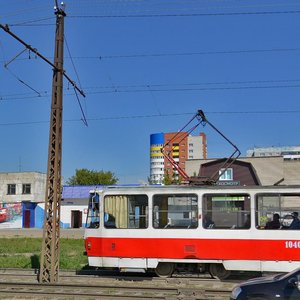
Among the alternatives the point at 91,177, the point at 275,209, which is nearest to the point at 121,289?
the point at 275,209

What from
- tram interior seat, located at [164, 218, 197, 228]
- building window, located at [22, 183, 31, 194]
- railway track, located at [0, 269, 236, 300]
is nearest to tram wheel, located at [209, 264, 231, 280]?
railway track, located at [0, 269, 236, 300]

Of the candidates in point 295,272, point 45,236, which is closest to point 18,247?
point 45,236

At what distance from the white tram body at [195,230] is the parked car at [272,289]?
5480 millimetres

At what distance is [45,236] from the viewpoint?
1334cm

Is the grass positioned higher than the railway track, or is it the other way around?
the railway track

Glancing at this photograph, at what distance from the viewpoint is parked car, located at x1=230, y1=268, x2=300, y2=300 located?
24.7ft

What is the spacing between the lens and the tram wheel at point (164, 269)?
1416 centimetres

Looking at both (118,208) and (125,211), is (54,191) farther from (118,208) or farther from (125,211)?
(125,211)

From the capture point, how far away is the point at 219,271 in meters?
13.9

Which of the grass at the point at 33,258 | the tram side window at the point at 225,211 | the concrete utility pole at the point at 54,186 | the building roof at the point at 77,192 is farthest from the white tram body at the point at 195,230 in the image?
the building roof at the point at 77,192

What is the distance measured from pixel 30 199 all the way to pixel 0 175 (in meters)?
5.66

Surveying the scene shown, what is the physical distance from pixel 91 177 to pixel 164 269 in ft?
230

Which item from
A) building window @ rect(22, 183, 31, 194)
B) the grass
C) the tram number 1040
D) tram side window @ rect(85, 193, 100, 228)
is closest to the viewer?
the tram number 1040

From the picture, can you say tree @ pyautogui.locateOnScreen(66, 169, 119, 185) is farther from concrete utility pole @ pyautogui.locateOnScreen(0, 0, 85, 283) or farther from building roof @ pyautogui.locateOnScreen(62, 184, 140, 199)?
concrete utility pole @ pyautogui.locateOnScreen(0, 0, 85, 283)
